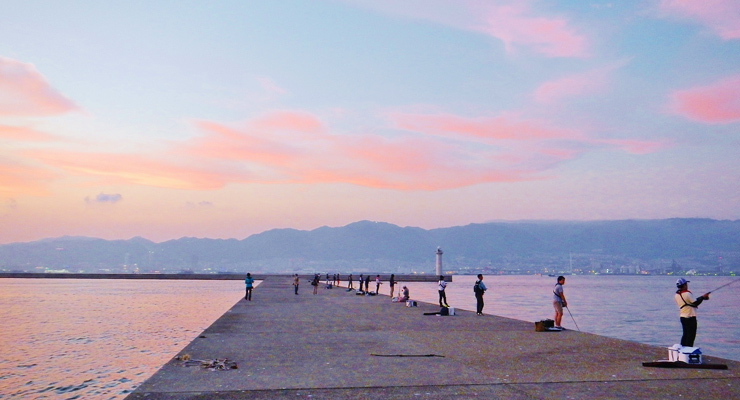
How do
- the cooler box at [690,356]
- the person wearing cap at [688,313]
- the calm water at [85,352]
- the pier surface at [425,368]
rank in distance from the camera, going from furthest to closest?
the calm water at [85,352]
the person wearing cap at [688,313]
the cooler box at [690,356]
the pier surface at [425,368]

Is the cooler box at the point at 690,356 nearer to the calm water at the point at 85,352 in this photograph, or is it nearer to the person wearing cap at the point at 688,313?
the person wearing cap at the point at 688,313

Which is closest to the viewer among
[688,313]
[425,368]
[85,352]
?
[425,368]

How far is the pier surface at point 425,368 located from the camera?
10.6 meters

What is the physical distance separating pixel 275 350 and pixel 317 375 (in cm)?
420

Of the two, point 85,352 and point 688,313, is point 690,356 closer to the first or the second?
point 688,313

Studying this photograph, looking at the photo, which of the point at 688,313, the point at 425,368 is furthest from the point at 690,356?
the point at 425,368

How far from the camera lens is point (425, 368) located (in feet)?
43.2

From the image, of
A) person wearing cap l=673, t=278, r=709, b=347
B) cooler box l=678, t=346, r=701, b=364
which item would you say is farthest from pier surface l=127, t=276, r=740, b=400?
person wearing cap l=673, t=278, r=709, b=347

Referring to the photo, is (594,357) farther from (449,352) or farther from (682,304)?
(449,352)

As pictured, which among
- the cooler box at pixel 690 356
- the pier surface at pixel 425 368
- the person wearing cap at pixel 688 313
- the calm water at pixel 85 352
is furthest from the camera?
the calm water at pixel 85 352

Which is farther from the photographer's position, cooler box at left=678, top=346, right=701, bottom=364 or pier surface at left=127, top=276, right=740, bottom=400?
cooler box at left=678, top=346, right=701, bottom=364

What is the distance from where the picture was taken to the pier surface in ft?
34.9

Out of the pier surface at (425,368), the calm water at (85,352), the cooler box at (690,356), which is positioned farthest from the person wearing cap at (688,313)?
the calm water at (85,352)

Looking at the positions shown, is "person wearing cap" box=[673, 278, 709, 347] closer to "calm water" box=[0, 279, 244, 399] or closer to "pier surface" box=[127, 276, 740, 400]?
"pier surface" box=[127, 276, 740, 400]
